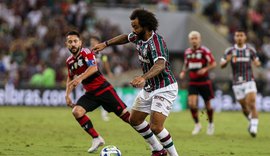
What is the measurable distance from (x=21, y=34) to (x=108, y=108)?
68.6ft

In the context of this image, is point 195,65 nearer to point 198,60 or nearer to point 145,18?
point 198,60

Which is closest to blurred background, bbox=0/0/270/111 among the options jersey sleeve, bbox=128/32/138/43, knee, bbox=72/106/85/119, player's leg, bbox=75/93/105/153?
player's leg, bbox=75/93/105/153

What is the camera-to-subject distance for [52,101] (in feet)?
108

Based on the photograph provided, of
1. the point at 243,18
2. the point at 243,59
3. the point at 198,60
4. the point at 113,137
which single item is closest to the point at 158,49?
the point at 113,137

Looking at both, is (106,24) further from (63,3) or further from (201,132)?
(201,132)

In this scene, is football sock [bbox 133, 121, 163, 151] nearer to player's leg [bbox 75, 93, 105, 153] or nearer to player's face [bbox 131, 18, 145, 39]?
player's leg [bbox 75, 93, 105, 153]

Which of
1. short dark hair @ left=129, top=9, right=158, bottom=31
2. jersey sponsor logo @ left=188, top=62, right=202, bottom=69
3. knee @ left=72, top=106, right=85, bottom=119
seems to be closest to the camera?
short dark hair @ left=129, top=9, right=158, bottom=31

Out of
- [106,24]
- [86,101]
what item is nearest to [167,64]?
[86,101]

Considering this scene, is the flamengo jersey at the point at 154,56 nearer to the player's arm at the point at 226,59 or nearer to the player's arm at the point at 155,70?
the player's arm at the point at 155,70

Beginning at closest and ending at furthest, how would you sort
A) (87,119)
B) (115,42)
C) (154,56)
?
1. (154,56)
2. (115,42)
3. (87,119)

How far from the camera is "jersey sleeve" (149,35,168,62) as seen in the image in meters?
12.4

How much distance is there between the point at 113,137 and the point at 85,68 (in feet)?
12.6

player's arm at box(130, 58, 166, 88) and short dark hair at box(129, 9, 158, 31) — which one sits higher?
short dark hair at box(129, 9, 158, 31)

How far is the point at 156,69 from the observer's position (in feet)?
39.9
